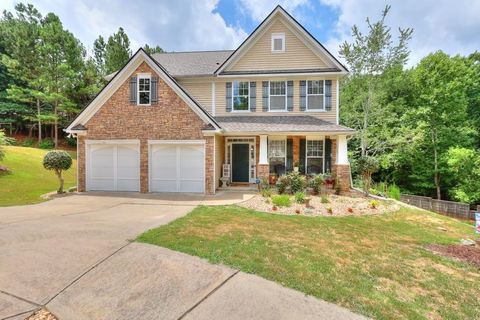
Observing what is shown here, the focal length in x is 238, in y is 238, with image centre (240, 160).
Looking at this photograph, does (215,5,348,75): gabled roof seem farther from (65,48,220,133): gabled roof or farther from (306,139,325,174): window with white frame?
Answer: (306,139,325,174): window with white frame

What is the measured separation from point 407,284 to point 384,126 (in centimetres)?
1768

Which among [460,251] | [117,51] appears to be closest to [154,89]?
[460,251]

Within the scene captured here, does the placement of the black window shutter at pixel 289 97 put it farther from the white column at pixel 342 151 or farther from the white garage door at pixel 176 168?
the white garage door at pixel 176 168

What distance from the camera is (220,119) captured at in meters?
14.4

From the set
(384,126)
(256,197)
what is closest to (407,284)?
(256,197)

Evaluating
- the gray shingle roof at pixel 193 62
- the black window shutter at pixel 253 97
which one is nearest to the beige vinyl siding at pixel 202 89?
the gray shingle roof at pixel 193 62

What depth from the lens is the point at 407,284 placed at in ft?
13.0

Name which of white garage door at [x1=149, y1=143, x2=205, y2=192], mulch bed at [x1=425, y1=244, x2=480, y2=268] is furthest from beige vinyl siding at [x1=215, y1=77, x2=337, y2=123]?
mulch bed at [x1=425, y1=244, x2=480, y2=268]

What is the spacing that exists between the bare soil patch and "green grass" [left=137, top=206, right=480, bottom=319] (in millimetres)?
966

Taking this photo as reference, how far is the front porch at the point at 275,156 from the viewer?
13.4 metres

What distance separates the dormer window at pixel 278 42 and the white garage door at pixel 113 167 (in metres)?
9.82

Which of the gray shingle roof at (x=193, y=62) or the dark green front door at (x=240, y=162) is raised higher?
the gray shingle roof at (x=193, y=62)

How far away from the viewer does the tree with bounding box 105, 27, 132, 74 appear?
2792 cm

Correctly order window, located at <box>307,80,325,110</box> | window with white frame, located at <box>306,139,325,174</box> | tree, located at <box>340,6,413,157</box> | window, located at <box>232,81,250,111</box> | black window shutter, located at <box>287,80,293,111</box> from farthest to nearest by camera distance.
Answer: tree, located at <box>340,6,413,157</box> < window, located at <box>232,81,250,111</box> < black window shutter, located at <box>287,80,293,111</box> < window, located at <box>307,80,325,110</box> < window with white frame, located at <box>306,139,325,174</box>
